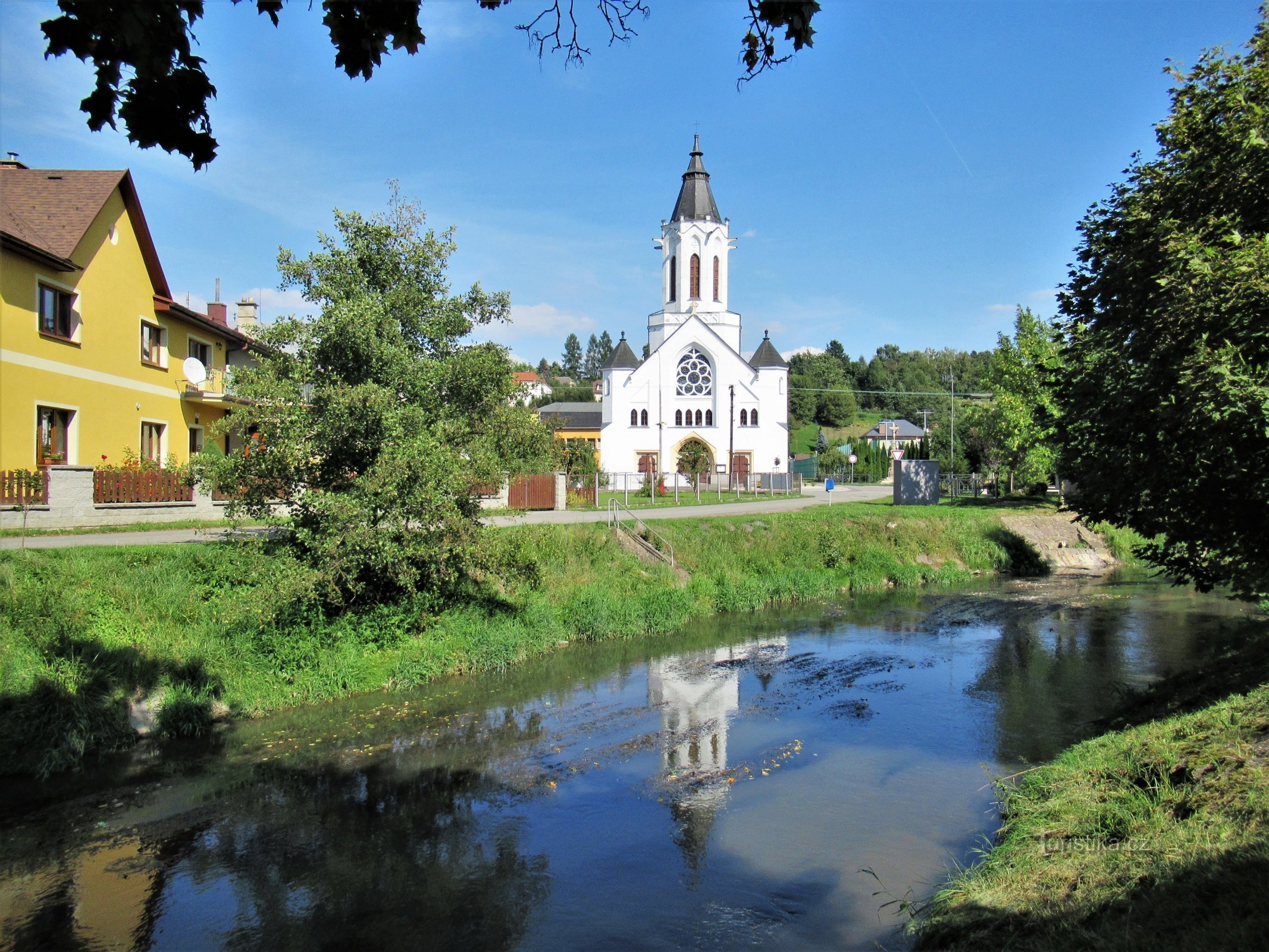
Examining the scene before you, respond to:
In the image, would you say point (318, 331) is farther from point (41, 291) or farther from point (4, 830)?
point (41, 291)

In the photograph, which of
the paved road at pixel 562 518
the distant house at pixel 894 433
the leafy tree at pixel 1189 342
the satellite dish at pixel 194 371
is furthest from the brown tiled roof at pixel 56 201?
the distant house at pixel 894 433

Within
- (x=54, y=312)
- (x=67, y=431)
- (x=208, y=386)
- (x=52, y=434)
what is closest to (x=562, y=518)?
(x=208, y=386)

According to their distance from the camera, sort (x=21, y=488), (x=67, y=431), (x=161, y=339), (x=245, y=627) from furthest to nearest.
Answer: (x=161, y=339), (x=67, y=431), (x=21, y=488), (x=245, y=627)

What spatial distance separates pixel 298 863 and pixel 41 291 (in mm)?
18614

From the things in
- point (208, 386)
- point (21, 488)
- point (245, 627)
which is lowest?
point (245, 627)

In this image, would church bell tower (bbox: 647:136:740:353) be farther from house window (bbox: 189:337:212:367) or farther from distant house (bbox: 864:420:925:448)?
distant house (bbox: 864:420:925:448)

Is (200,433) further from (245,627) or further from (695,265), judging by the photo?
(695,265)

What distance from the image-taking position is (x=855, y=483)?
74188mm

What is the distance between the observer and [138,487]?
806 inches

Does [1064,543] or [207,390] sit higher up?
[207,390]

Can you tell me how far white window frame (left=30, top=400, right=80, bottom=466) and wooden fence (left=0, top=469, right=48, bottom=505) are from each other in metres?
2.15

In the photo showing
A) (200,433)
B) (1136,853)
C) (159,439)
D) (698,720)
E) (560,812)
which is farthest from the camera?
(200,433)

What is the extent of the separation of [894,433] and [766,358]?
47.1 metres

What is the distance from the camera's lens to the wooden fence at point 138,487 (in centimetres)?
1953
